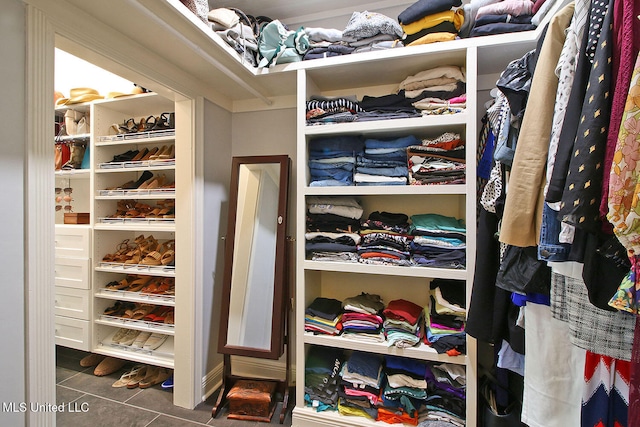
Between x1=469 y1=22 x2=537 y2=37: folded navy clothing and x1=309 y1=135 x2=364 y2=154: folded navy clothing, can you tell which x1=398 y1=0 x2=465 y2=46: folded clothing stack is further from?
x1=309 y1=135 x2=364 y2=154: folded navy clothing

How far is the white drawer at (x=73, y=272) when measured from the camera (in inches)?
86.2

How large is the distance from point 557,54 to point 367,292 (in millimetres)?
1483

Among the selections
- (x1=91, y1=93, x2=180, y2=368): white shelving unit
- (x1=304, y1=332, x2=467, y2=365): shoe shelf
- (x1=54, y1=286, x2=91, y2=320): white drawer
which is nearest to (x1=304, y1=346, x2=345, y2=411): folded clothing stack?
(x1=304, y1=332, x2=467, y2=365): shoe shelf

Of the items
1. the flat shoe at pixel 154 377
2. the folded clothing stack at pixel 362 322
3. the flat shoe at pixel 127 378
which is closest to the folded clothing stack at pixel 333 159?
the folded clothing stack at pixel 362 322

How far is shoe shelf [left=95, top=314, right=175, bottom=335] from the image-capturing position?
2014 mm

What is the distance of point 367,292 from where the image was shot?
6.07ft

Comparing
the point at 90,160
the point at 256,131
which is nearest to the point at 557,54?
the point at 256,131

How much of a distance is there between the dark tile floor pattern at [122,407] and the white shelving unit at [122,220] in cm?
22

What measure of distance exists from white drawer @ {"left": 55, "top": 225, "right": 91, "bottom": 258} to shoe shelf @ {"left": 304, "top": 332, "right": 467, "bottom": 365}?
192 centimetres

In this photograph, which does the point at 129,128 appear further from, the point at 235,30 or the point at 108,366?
the point at 108,366

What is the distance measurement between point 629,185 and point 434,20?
132cm

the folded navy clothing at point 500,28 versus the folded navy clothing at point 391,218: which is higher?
the folded navy clothing at point 500,28

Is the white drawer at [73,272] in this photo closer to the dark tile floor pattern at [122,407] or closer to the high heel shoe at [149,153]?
the dark tile floor pattern at [122,407]

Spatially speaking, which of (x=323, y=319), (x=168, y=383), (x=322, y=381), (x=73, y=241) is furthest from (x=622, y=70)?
(x=73, y=241)
